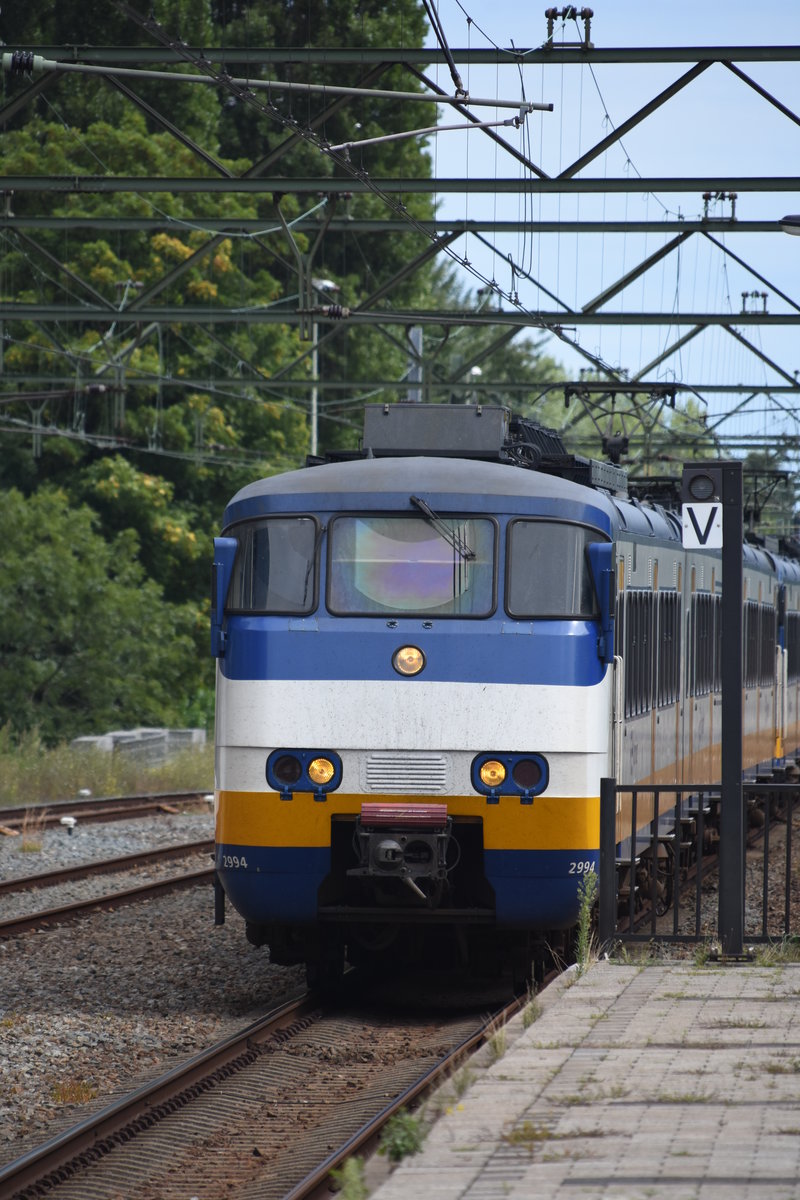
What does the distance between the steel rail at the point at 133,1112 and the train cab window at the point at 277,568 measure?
228 centimetres

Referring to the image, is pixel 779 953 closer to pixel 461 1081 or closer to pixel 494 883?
pixel 494 883

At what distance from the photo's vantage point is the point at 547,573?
10.8 metres

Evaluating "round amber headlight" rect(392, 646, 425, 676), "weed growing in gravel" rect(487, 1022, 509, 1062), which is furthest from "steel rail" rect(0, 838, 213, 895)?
"weed growing in gravel" rect(487, 1022, 509, 1062)

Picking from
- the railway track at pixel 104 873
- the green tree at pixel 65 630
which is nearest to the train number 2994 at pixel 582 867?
the railway track at pixel 104 873

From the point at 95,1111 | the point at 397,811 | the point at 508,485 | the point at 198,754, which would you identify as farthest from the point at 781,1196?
the point at 198,754

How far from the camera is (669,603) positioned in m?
14.8

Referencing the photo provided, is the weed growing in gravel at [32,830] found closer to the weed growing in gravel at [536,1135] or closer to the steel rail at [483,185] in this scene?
the steel rail at [483,185]

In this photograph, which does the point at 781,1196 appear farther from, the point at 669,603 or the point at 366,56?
the point at 366,56

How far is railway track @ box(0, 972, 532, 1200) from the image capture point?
745 centimetres

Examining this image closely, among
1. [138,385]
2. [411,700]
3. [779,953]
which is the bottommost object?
[779,953]

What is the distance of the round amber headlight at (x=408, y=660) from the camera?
34.7ft

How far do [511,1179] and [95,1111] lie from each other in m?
3.11

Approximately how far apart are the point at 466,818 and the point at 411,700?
2.32ft

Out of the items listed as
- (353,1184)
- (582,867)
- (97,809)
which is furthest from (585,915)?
(97,809)
